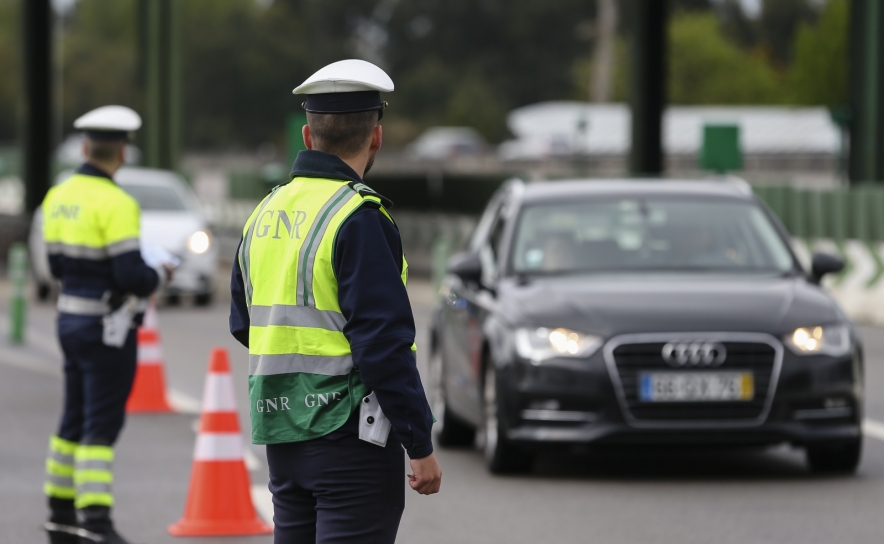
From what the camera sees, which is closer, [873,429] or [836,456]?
[836,456]

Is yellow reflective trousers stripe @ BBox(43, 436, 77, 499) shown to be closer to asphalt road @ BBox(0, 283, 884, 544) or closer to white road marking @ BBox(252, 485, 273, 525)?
asphalt road @ BBox(0, 283, 884, 544)

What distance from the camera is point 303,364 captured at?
4703 millimetres

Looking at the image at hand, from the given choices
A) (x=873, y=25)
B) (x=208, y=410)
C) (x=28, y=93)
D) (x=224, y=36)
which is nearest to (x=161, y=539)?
(x=208, y=410)

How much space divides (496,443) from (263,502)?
1.34m

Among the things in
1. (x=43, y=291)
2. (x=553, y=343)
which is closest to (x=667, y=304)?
(x=553, y=343)

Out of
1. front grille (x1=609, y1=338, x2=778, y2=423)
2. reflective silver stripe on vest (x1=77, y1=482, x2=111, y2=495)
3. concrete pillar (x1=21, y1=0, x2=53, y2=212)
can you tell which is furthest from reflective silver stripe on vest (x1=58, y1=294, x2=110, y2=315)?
concrete pillar (x1=21, y1=0, x2=53, y2=212)

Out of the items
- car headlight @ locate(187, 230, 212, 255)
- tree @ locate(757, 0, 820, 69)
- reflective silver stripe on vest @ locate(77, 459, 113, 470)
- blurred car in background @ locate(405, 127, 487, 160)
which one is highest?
tree @ locate(757, 0, 820, 69)

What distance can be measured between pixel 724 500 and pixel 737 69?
93.0 meters

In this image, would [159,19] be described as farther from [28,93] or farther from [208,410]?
[208,410]

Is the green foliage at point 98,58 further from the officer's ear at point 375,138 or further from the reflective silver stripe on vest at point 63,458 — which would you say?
the officer's ear at point 375,138

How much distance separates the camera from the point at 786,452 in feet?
35.6

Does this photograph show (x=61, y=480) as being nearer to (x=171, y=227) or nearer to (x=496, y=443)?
(x=496, y=443)

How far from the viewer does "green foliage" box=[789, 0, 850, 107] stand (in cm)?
8150

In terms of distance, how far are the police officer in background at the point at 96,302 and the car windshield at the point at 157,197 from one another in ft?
52.3
